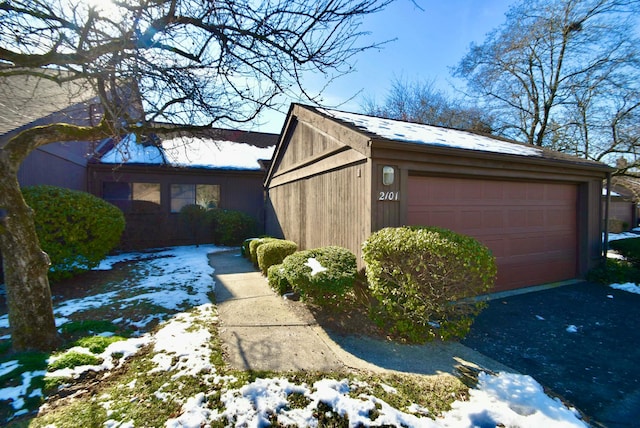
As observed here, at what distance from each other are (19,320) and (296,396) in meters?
3.24

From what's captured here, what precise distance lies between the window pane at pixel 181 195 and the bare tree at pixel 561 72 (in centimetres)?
1503

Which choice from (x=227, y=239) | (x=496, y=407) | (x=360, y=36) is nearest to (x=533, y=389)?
(x=496, y=407)

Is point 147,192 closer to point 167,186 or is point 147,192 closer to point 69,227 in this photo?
point 167,186

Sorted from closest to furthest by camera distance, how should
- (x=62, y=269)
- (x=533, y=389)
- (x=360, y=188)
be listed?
1. (x=533, y=389)
2. (x=360, y=188)
3. (x=62, y=269)

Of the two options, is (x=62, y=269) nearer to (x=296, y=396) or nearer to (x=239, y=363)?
(x=239, y=363)

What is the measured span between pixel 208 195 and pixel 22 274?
918cm

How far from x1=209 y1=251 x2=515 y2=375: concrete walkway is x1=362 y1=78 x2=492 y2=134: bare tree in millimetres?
18595

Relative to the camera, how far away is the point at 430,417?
2.39 metres

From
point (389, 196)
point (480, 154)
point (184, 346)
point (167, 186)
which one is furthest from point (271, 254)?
point (167, 186)

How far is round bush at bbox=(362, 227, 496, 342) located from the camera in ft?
11.9

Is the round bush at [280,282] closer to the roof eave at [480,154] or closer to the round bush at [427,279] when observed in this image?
the round bush at [427,279]

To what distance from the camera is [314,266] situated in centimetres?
457

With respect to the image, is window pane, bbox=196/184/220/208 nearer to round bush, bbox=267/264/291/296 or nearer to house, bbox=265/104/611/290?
house, bbox=265/104/611/290

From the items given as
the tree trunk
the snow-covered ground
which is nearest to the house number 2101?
the snow-covered ground
